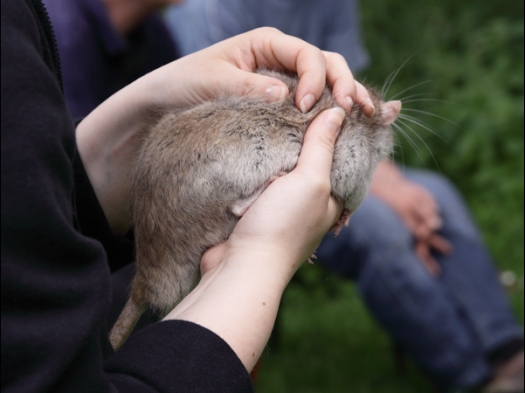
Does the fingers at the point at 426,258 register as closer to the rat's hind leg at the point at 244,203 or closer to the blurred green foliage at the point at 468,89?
the blurred green foliage at the point at 468,89

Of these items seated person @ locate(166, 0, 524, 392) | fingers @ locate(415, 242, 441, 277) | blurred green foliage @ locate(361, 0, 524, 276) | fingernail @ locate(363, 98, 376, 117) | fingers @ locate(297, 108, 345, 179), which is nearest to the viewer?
fingers @ locate(297, 108, 345, 179)

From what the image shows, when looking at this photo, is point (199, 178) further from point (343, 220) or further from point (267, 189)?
point (343, 220)

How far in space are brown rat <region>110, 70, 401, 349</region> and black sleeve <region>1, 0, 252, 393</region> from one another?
0.40m

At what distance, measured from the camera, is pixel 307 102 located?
169 cm

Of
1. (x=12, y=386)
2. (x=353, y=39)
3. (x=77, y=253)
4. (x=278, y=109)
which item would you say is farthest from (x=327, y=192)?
(x=353, y=39)

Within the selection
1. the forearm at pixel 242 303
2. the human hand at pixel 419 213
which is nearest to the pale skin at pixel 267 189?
the forearm at pixel 242 303

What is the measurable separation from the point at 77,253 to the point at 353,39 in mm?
3209

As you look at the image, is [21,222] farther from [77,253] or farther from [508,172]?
[508,172]

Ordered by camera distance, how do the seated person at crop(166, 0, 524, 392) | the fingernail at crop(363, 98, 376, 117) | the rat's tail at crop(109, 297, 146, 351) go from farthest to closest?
the seated person at crop(166, 0, 524, 392) → the fingernail at crop(363, 98, 376, 117) → the rat's tail at crop(109, 297, 146, 351)

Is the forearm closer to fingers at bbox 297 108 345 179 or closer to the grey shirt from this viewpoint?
fingers at bbox 297 108 345 179

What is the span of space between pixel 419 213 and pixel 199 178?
207 centimetres

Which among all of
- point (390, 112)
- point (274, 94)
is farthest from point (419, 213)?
point (274, 94)

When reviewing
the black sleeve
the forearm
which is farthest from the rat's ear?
the black sleeve

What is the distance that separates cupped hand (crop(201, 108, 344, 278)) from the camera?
1425mm
